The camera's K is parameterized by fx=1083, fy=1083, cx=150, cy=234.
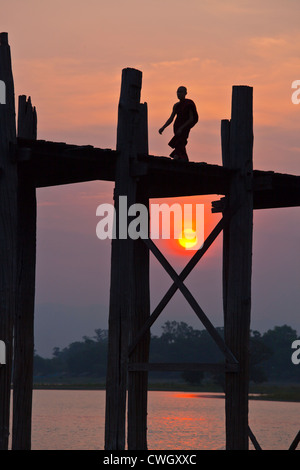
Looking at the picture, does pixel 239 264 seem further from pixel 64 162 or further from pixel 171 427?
pixel 171 427

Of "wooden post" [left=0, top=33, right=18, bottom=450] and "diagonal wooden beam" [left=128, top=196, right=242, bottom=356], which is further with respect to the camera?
"diagonal wooden beam" [left=128, top=196, right=242, bottom=356]

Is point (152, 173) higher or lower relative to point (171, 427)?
higher

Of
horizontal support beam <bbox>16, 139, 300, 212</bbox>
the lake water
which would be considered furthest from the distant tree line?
horizontal support beam <bbox>16, 139, 300, 212</bbox>

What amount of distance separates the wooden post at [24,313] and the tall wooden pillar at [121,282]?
1.88 meters

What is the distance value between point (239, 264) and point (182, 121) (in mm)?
2342

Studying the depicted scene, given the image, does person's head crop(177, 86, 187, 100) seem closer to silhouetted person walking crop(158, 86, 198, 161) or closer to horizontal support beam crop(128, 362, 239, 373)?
silhouetted person walking crop(158, 86, 198, 161)

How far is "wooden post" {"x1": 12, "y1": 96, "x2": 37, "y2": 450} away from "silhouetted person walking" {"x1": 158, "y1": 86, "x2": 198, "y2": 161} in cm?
216

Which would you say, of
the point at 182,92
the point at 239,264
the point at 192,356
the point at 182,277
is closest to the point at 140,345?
the point at 182,277

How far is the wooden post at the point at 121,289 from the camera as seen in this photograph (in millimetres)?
13500

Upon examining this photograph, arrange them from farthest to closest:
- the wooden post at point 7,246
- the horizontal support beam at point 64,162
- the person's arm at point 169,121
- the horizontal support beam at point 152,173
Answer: the person's arm at point 169,121
the horizontal support beam at point 152,173
the horizontal support beam at point 64,162
the wooden post at point 7,246

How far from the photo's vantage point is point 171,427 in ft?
262

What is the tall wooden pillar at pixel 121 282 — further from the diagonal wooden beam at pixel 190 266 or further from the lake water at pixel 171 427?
the lake water at pixel 171 427

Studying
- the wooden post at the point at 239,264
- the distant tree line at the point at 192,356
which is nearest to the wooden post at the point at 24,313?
the wooden post at the point at 239,264

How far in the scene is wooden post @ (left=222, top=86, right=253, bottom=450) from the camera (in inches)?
581
